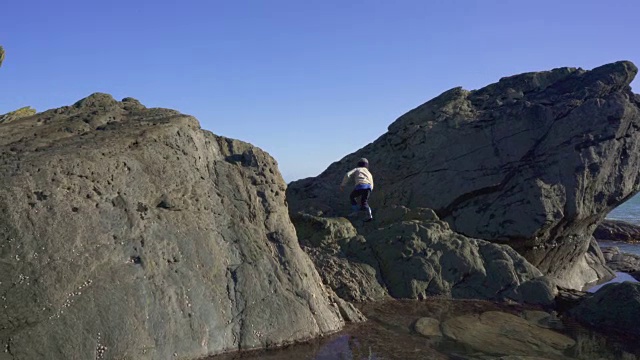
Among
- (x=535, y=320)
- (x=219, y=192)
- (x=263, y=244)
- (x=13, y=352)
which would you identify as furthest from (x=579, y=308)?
(x=13, y=352)

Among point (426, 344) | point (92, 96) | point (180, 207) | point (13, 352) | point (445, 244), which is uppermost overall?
point (92, 96)

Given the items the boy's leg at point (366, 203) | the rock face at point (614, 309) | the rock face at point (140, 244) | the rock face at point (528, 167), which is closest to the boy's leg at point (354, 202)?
the boy's leg at point (366, 203)

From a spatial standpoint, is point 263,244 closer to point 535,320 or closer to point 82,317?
point 82,317

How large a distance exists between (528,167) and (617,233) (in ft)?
70.3

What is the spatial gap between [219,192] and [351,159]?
455 inches

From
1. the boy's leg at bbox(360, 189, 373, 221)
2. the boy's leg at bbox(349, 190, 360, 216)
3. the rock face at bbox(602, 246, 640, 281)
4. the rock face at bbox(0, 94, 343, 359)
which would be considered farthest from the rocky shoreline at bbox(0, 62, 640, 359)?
the rock face at bbox(602, 246, 640, 281)

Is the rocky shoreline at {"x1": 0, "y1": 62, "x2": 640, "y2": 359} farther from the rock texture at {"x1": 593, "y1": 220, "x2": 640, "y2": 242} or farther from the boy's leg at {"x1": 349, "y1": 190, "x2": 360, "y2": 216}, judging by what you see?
the rock texture at {"x1": 593, "y1": 220, "x2": 640, "y2": 242}

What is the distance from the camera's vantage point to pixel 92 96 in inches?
376

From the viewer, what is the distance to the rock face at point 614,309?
9734mm

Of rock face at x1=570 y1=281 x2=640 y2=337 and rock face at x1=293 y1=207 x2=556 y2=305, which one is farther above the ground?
rock face at x1=293 y1=207 x2=556 y2=305

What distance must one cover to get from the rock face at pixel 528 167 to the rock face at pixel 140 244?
750 cm

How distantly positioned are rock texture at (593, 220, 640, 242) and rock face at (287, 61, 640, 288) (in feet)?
53.7

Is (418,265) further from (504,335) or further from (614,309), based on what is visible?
(614,309)

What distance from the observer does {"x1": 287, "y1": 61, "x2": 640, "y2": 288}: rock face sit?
49.8 ft
